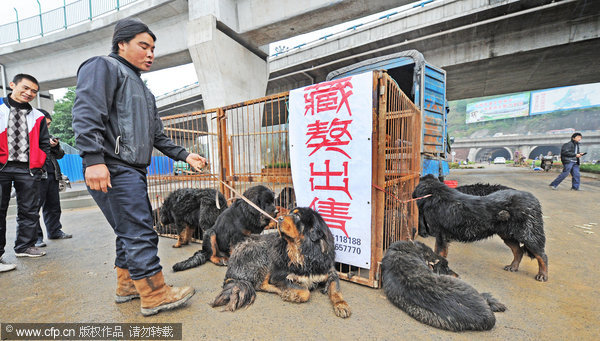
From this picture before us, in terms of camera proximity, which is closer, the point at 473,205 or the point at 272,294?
the point at 272,294

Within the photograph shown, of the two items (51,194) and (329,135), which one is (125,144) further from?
(51,194)

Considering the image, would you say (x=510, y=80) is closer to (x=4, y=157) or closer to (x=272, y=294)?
(x=272, y=294)

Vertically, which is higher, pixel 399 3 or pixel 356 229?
pixel 399 3

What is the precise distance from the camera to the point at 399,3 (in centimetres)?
870

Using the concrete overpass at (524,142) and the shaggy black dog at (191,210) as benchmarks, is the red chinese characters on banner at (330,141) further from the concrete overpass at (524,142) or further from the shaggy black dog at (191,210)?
the concrete overpass at (524,142)

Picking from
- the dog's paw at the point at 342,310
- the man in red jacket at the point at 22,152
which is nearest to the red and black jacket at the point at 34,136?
the man in red jacket at the point at 22,152

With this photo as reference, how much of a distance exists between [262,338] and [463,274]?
2403 millimetres

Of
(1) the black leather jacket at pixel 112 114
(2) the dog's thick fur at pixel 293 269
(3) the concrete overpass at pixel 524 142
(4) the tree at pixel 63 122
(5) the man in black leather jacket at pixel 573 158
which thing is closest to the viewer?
(1) the black leather jacket at pixel 112 114

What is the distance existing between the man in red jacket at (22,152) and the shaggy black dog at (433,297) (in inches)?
180

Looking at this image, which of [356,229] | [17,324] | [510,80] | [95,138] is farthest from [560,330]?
[510,80]

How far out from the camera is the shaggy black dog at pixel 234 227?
2.87m

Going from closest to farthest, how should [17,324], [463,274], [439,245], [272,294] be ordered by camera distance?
[17,324]
[272,294]
[463,274]
[439,245]

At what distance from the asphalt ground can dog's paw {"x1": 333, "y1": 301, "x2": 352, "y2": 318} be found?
0.14ft

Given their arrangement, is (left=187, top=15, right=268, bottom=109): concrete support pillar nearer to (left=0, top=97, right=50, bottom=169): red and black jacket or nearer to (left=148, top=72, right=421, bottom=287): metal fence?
(left=148, top=72, right=421, bottom=287): metal fence
